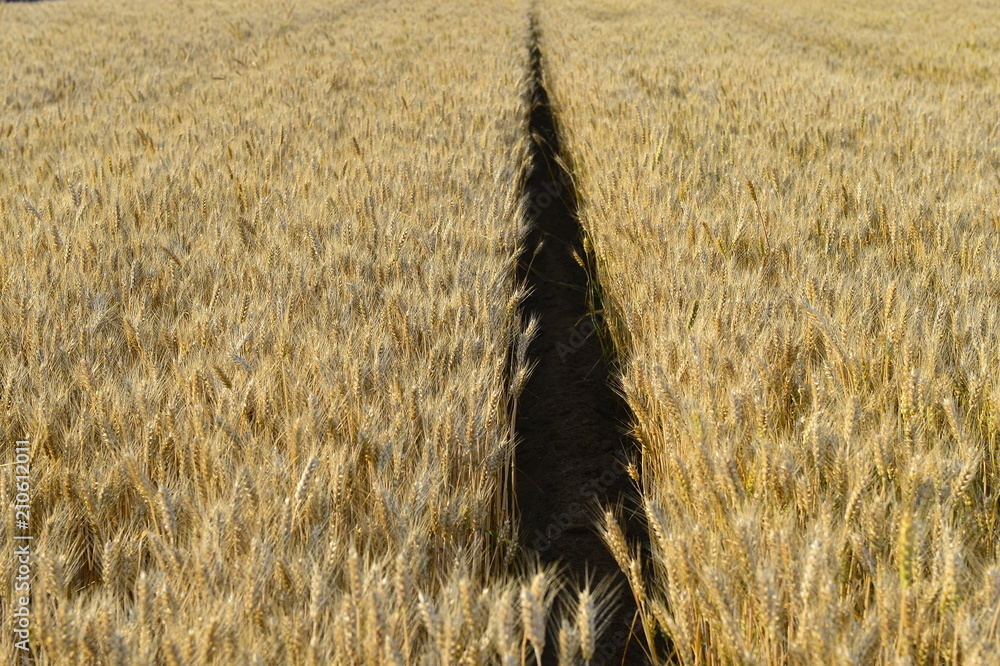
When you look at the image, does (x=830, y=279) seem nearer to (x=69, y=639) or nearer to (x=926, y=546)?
(x=926, y=546)

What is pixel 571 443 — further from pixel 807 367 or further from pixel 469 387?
pixel 807 367

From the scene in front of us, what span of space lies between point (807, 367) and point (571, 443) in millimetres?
653

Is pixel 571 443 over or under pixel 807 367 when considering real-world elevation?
under

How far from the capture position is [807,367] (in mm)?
1567

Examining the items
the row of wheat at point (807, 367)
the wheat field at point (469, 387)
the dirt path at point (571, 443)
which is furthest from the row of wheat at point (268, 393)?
the row of wheat at point (807, 367)

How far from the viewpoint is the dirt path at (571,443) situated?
1509mm

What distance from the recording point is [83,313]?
188cm

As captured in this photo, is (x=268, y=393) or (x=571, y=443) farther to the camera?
(x=571, y=443)

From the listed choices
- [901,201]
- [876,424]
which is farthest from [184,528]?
[901,201]

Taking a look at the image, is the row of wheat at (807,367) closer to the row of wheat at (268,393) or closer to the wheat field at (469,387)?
the wheat field at (469,387)

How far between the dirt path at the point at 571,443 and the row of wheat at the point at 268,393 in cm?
12

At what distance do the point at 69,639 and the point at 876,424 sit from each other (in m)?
1.40

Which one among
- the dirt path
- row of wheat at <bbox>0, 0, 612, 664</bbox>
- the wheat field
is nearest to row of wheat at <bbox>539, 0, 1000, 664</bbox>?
the wheat field

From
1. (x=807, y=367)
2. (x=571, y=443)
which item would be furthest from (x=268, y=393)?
(x=807, y=367)
